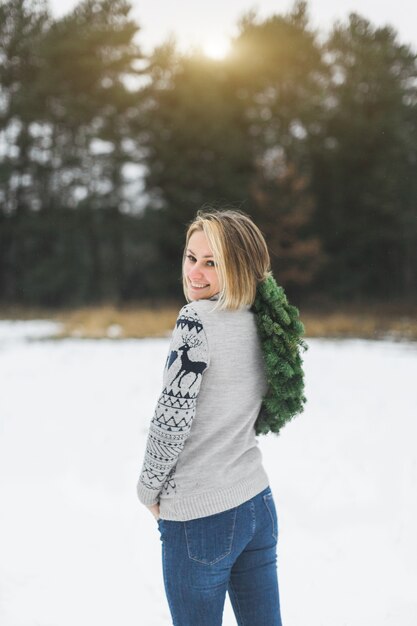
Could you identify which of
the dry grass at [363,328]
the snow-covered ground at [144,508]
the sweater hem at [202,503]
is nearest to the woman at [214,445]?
the sweater hem at [202,503]

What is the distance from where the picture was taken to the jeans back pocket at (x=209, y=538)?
51.3 inches

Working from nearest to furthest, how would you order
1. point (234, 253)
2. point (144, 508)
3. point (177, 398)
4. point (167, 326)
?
1. point (177, 398)
2. point (234, 253)
3. point (144, 508)
4. point (167, 326)

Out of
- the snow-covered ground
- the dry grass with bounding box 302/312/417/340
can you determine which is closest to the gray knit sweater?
the snow-covered ground

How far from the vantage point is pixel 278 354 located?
57.0 inches

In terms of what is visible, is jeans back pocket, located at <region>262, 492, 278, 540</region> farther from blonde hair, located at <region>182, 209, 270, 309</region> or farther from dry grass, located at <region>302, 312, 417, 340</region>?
dry grass, located at <region>302, 312, 417, 340</region>

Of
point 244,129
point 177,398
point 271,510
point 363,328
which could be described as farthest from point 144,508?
point 244,129

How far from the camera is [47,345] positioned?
35.4ft

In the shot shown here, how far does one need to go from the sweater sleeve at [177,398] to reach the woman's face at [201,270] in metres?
0.13

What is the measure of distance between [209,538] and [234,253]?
67 cm

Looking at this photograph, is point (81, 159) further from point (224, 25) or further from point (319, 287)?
point (319, 287)

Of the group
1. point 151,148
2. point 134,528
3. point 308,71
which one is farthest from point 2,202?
point 134,528

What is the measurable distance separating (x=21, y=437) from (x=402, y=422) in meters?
3.48

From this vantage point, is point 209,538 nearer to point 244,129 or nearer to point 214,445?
point 214,445

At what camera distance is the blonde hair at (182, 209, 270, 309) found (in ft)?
4.48
